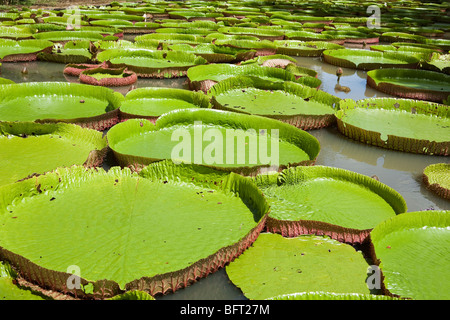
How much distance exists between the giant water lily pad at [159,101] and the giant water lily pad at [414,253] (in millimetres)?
2337

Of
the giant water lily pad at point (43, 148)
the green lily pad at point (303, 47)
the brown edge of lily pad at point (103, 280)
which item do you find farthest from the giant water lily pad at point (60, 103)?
the green lily pad at point (303, 47)

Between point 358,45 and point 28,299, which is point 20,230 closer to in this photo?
point 28,299

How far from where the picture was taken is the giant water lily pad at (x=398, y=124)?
3.68 m

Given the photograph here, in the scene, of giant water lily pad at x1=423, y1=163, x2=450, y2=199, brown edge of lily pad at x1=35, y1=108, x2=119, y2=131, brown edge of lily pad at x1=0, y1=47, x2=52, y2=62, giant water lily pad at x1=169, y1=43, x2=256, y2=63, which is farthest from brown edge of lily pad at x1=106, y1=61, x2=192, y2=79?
giant water lily pad at x1=423, y1=163, x2=450, y2=199

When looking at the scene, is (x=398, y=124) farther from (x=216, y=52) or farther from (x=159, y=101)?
(x=216, y=52)

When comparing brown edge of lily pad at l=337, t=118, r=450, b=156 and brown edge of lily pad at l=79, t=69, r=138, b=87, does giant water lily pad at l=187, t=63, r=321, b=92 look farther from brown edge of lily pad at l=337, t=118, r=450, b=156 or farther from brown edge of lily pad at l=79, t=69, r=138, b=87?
brown edge of lily pad at l=337, t=118, r=450, b=156

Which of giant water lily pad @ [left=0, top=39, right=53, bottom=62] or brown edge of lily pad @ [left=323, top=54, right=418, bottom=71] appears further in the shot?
brown edge of lily pad @ [left=323, top=54, right=418, bottom=71]

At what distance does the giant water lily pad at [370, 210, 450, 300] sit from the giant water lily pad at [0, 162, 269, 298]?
2.14 feet

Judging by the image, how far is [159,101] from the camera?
4402 mm

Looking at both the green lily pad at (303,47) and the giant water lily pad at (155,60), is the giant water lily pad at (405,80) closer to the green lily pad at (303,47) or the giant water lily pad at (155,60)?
the green lily pad at (303,47)

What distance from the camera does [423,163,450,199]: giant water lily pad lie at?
2924 millimetres

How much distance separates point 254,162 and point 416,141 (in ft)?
5.27

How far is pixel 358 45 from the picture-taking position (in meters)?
9.96
